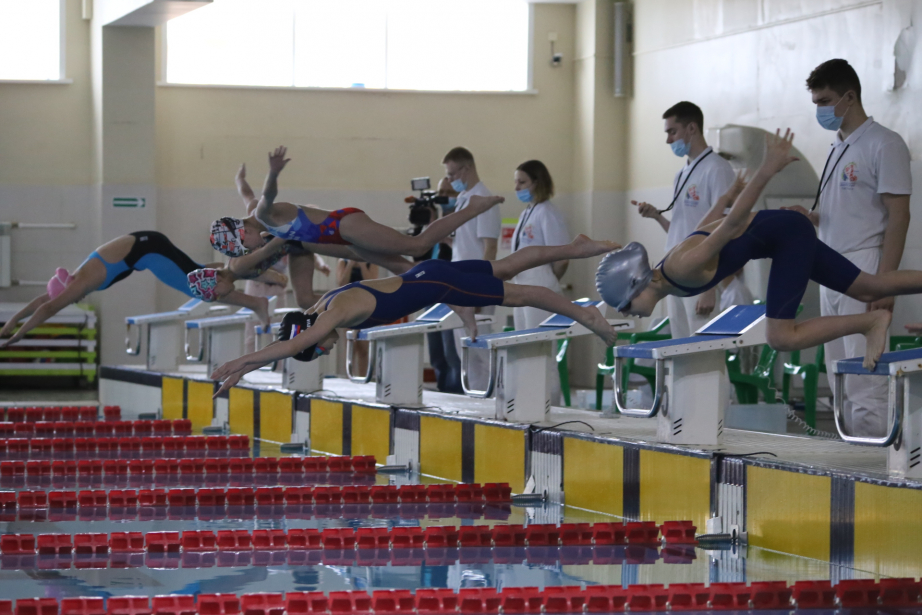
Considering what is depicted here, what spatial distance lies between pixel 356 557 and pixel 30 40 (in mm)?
10868

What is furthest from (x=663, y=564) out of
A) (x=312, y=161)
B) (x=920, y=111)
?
(x=312, y=161)

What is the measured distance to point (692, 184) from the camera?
6090 millimetres

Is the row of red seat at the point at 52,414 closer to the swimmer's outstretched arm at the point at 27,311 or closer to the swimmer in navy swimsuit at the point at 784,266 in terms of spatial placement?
the swimmer's outstretched arm at the point at 27,311

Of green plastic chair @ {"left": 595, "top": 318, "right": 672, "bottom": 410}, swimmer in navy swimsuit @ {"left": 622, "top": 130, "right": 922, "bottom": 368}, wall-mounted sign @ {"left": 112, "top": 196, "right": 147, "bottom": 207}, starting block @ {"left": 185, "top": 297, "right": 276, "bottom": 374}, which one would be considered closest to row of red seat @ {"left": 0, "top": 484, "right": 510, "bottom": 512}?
swimmer in navy swimsuit @ {"left": 622, "top": 130, "right": 922, "bottom": 368}

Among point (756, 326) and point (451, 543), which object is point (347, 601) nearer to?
point (451, 543)

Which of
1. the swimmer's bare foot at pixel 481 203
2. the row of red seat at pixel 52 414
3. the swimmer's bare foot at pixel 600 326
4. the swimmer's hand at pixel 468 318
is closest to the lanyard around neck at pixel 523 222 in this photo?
the swimmer's bare foot at pixel 481 203

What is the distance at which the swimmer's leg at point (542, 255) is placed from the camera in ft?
19.0

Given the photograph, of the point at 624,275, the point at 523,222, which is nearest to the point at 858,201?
the point at 624,275

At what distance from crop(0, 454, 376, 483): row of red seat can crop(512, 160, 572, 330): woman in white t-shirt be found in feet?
5.06

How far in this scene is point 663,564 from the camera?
4.08 metres

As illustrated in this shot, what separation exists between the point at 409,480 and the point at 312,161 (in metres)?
7.83

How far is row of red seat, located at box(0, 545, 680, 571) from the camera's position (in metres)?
4.07

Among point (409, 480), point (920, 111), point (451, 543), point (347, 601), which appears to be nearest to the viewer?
point (347, 601)

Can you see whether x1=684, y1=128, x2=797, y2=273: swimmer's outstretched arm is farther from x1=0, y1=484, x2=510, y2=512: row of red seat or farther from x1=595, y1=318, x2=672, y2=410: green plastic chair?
x1=595, y1=318, x2=672, y2=410: green plastic chair
